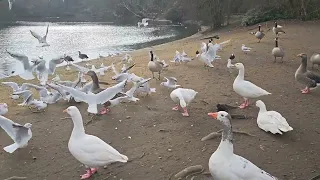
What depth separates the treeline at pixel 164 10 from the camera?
89.7 ft

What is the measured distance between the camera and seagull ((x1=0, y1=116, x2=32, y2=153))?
567 cm

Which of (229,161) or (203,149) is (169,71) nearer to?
(203,149)

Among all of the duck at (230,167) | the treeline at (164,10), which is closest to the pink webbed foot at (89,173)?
the duck at (230,167)

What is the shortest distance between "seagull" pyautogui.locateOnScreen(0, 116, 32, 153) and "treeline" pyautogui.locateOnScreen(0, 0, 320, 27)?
23.9m

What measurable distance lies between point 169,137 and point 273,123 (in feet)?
5.91

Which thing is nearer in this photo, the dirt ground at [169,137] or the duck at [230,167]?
the duck at [230,167]

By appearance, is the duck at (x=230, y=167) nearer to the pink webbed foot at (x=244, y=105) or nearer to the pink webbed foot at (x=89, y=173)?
the pink webbed foot at (x=89, y=173)

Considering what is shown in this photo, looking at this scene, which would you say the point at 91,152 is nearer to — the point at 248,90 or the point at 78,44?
the point at 248,90

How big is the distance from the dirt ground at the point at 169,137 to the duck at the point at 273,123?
0.12 metres

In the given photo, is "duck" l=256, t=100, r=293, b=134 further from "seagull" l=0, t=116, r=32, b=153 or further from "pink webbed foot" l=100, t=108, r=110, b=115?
"seagull" l=0, t=116, r=32, b=153

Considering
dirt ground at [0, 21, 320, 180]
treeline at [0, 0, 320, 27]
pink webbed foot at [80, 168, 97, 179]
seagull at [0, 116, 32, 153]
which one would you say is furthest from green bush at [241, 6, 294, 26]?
pink webbed foot at [80, 168, 97, 179]

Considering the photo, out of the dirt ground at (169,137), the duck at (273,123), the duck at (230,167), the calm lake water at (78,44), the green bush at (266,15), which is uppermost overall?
the duck at (230,167)

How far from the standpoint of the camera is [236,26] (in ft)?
95.1

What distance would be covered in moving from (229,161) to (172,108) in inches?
143
